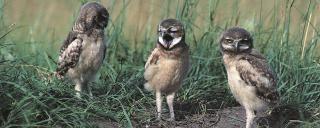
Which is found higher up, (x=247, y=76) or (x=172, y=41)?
(x=172, y=41)

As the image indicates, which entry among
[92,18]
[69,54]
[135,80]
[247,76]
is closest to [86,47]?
Answer: [69,54]

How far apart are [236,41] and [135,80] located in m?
1.50

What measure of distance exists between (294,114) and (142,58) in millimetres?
2132

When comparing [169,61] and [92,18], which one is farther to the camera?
[92,18]

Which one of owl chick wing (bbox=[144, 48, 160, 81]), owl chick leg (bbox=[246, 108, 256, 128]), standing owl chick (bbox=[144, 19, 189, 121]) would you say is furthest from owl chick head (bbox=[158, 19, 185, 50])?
owl chick leg (bbox=[246, 108, 256, 128])

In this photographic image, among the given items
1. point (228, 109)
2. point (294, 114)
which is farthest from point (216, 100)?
point (294, 114)

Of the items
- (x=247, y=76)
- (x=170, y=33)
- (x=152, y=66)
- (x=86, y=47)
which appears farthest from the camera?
(x=86, y=47)

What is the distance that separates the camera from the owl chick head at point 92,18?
7.75 metres

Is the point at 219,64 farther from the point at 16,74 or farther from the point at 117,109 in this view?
the point at 16,74

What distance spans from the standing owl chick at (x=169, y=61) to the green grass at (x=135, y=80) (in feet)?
0.93

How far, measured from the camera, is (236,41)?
7.01 meters

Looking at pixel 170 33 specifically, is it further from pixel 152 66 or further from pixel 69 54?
pixel 69 54

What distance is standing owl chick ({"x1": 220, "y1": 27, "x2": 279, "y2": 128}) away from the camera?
695 centimetres

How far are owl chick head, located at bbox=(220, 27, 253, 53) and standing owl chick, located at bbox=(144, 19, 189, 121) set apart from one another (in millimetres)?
421
